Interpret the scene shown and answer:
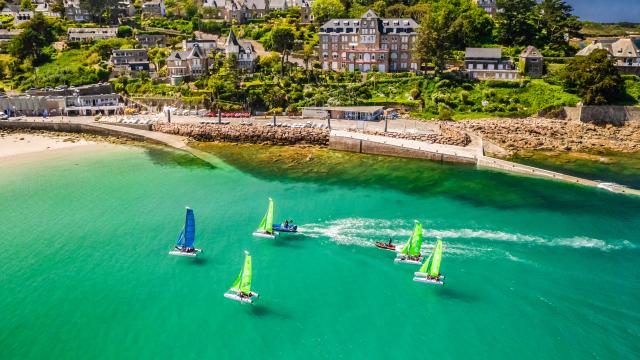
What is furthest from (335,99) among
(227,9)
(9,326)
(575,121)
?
(227,9)

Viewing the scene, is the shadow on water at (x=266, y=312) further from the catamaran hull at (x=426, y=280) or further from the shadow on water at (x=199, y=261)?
the catamaran hull at (x=426, y=280)

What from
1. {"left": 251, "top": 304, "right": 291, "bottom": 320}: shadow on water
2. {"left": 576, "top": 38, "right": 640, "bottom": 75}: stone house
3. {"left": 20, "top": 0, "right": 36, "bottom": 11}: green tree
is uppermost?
{"left": 20, "top": 0, "right": 36, "bottom": 11}: green tree

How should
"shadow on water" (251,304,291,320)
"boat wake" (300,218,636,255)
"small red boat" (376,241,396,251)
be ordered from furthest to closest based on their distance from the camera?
"boat wake" (300,218,636,255)
"small red boat" (376,241,396,251)
"shadow on water" (251,304,291,320)

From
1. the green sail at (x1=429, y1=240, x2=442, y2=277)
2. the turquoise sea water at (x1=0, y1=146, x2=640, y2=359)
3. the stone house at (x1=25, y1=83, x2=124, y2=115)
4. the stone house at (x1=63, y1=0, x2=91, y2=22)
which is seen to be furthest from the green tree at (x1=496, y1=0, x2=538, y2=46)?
the stone house at (x1=63, y1=0, x2=91, y2=22)

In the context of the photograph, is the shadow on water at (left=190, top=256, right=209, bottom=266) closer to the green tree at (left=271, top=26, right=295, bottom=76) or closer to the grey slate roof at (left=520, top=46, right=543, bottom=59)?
the green tree at (left=271, top=26, right=295, bottom=76)

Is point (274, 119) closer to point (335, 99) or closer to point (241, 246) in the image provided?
point (335, 99)
